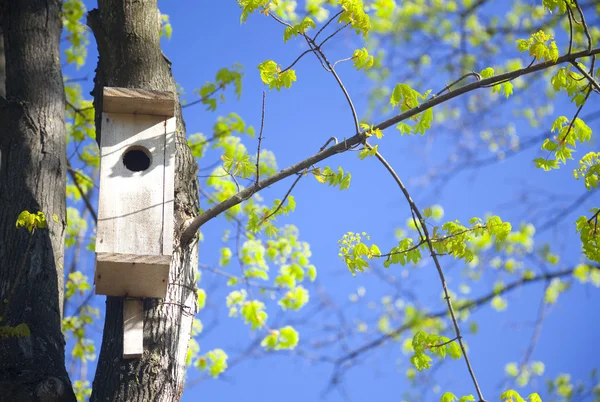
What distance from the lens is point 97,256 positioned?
8.81ft

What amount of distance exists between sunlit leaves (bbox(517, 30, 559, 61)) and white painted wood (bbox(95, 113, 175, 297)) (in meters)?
1.35

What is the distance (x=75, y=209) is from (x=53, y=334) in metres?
3.65

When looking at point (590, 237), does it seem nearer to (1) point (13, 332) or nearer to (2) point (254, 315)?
(1) point (13, 332)

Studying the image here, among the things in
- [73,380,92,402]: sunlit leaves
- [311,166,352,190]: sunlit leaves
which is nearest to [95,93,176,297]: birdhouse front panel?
[311,166,352,190]: sunlit leaves

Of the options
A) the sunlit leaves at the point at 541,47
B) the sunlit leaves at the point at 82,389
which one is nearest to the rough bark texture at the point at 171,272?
the sunlit leaves at the point at 541,47

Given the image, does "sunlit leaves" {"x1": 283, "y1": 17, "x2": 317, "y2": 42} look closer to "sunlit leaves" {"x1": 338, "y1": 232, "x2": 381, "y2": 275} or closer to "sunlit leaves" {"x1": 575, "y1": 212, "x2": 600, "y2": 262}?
"sunlit leaves" {"x1": 338, "y1": 232, "x2": 381, "y2": 275}

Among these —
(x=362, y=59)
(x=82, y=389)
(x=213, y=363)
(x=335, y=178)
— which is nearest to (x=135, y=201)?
(x=335, y=178)

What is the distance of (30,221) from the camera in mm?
2854

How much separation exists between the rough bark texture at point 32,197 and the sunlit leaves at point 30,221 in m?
0.03

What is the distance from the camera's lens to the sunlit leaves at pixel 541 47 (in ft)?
8.70

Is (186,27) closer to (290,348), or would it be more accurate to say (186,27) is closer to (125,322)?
(290,348)

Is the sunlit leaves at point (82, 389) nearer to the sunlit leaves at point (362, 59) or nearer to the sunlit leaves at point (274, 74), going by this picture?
the sunlit leaves at point (274, 74)

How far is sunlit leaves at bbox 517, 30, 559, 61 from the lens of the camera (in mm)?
2652

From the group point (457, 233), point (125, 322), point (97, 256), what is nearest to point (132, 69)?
point (97, 256)
